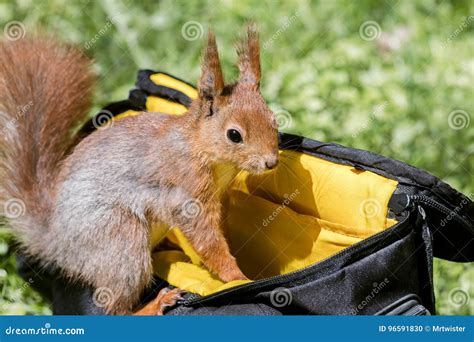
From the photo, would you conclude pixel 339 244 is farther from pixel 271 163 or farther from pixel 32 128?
pixel 32 128

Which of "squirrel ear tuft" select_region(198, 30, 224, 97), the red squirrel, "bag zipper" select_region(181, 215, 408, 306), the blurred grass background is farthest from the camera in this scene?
the blurred grass background

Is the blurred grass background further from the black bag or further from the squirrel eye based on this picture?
the squirrel eye

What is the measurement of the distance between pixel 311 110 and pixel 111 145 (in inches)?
53.7

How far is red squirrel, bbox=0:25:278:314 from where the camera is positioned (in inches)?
81.0

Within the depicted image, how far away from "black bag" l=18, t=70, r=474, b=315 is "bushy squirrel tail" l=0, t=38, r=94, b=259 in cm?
21

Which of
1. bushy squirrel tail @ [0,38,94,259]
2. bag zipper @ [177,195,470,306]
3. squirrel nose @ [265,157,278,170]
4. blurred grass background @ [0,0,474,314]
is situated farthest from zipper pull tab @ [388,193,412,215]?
blurred grass background @ [0,0,474,314]

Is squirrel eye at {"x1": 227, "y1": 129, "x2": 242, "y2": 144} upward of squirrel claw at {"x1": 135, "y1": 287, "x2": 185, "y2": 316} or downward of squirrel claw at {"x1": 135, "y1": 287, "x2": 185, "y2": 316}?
upward

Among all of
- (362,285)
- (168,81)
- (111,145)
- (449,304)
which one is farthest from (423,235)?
(168,81)

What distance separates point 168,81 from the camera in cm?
264

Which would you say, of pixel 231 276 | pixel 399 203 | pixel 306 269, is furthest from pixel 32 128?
pixel 399 203

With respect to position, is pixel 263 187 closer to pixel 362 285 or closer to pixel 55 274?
pixel 362 285

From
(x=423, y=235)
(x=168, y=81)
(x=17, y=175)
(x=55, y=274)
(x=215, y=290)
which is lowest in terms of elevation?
(x=55, y=274)

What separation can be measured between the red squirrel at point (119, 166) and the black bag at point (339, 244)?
0.14 meters

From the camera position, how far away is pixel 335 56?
3.62m
